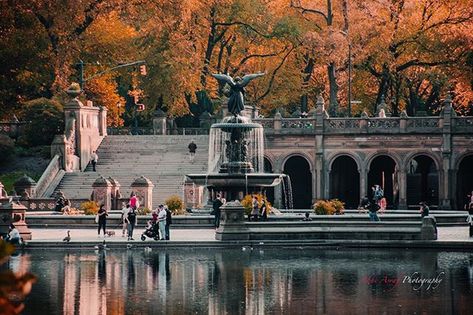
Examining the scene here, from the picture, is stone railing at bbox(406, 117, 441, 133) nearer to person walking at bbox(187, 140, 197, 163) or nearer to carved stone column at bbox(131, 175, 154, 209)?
person walking at bbox(187, 140, 197, 163)

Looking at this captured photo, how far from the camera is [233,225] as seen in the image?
39938 mm

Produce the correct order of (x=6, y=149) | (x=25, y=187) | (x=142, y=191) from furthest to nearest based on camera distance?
(x=6, y=149) → (x=25, y=187) → (x=142, y=191)

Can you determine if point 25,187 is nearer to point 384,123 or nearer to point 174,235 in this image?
point 174,235

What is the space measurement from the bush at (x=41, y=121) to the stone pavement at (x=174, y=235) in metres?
23.4

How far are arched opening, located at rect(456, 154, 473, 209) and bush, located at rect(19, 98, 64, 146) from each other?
2287 cm

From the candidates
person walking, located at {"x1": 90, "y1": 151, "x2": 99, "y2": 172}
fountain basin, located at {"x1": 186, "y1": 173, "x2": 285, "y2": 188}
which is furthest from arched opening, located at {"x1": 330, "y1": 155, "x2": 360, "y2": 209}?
fountain basin, located at {"x1": 186, "y1": 173, "x2": 285, "y2": 188}

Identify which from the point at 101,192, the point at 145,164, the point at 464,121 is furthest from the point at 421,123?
the point at 101,192

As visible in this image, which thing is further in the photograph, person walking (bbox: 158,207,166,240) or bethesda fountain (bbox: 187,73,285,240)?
bethesda fountain (bbox: 187,73,285,240)

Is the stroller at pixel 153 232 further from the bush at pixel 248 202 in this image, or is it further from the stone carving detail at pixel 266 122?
the stone carving detail at pixel 266 122

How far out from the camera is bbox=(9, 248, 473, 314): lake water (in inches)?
939

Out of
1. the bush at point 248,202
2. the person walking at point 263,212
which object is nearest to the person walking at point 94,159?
the bush at point 248,202

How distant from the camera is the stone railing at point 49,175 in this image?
61984 mm

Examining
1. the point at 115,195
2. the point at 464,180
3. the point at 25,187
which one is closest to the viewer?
the point at 115,195

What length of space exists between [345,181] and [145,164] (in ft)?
44.3
